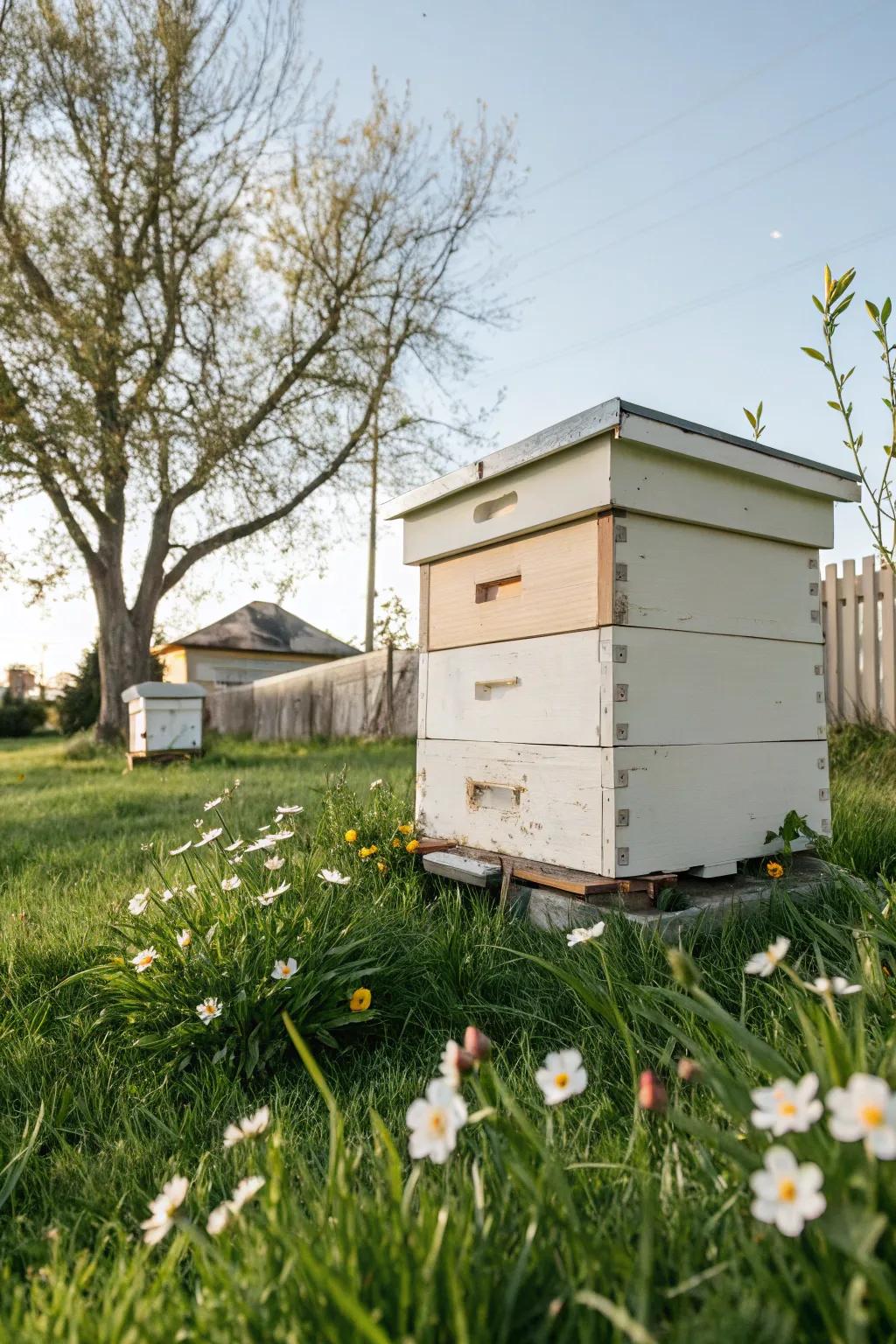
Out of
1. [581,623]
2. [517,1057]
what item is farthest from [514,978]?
[581,623]

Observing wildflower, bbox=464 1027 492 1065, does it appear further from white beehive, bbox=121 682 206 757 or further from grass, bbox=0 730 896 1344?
white beehive, bbox=121 682 206 757

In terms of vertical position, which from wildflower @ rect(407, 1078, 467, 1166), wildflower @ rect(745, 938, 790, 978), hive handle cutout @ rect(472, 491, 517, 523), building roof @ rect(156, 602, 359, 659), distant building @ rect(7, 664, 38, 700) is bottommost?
wildflower @ rect(407, 1078, 467, 1166)

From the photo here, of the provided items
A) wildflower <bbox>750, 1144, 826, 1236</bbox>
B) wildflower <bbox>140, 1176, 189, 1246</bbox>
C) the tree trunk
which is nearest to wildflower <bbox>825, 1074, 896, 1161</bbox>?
wildflower <bbox>750, 1144, 826, 1236</bbox>

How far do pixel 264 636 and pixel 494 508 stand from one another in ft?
81.2

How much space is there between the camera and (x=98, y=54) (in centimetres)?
1151

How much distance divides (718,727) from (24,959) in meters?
2.33

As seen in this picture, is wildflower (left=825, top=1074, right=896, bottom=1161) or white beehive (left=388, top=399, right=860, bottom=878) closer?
wildflower (left=825, top=1074, right=896, bottom=1161)

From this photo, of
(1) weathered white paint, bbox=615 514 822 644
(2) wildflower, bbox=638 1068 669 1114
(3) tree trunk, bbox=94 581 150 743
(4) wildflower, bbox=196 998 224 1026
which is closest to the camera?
→ (2) wildflower, bbox=638 1068 669 1114

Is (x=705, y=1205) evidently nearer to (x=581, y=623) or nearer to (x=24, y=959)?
(x=581, y=623)

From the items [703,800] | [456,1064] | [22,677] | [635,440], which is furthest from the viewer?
[22,677]

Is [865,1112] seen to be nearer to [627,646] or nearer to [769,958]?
[769,958]

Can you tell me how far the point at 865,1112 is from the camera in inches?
32.6

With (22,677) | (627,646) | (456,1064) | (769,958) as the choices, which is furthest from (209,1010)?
(22,677)

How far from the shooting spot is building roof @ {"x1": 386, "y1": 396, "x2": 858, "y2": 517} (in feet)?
8.30
